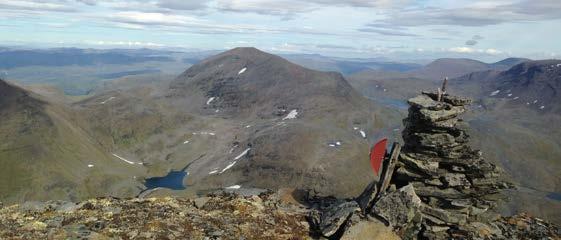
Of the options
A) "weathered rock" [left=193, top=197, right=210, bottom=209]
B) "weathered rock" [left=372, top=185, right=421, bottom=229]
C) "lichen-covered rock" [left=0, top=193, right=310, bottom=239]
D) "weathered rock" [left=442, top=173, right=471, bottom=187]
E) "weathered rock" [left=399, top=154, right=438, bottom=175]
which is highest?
"weathered rock" [left=399, top=154, right=438, bottom=175]

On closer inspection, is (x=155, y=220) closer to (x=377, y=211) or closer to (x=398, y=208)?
(x=377, y=211)

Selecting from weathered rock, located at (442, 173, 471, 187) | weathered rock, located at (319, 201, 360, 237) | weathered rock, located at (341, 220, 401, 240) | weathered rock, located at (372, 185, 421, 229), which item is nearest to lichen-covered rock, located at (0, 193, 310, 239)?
weathered rock, located at (319, 201, 360, 237)

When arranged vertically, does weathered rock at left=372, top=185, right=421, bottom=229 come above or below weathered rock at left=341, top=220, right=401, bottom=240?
above

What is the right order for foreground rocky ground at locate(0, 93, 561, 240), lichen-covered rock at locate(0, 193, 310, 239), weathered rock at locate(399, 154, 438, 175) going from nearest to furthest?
lichen-covered rock at locate(0, 193, 310, 239) < foreground rocky ground at locate(0, 93, 561, 240) < weathered rock at locate(399, 154, 438, 175)

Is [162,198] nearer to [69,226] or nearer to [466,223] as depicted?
[69,226]

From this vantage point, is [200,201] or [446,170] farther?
[200,201]

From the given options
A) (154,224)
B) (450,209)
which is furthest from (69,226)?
(450,209)

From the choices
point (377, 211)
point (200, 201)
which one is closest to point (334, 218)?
point (377, 211)

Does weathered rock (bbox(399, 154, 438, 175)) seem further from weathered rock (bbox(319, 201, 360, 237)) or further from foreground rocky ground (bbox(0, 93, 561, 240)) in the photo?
weathered rock (bbox(319, 201, 360, 237))

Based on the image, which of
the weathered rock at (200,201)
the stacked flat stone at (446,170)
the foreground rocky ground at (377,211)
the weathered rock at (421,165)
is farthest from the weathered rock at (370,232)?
the weathered rock at (200,201)
